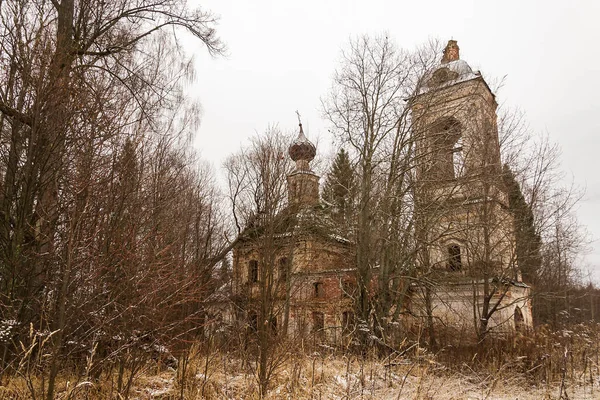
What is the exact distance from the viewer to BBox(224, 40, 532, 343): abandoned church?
37.3 feet

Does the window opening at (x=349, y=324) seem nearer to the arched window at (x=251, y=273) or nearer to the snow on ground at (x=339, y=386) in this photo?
the snow on ground at (x=339, y=386)

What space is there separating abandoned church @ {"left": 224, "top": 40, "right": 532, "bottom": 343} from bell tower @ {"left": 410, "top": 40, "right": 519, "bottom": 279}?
0.03 metres

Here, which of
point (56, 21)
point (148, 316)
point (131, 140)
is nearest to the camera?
point (148, 316)

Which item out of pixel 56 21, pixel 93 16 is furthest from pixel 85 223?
pixel 93 16

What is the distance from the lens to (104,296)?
4.64m

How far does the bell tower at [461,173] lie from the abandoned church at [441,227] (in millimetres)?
34

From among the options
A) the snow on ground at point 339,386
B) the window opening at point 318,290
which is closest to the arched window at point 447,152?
the snow on ground at point 339,386

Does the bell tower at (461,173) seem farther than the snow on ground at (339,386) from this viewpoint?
Yes

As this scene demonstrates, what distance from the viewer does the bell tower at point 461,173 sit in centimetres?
1151

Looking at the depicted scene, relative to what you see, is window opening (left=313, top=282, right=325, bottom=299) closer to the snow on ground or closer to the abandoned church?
the abandoned church

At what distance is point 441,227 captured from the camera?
12969mm

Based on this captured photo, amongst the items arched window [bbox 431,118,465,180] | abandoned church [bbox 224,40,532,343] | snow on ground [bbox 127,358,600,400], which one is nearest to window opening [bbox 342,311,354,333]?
abandoned church [bbox 224,40,532,343]

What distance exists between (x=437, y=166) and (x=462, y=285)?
18.6 feet

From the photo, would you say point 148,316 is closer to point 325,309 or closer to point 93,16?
point 93,16
